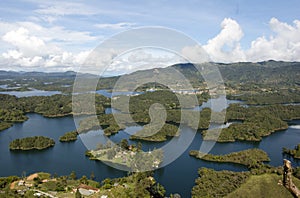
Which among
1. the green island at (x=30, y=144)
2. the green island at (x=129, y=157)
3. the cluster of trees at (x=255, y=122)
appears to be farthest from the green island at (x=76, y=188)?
the green island at (x=30, y=144)

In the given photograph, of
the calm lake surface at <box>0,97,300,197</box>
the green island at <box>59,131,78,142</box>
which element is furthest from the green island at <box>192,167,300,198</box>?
the green island at <box>59,131,78,142</box>

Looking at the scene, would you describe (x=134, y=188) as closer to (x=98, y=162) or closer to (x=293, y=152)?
(x=98, y=162)

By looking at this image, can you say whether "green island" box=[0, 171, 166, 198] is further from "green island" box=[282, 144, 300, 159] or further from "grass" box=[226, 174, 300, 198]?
"green island" box=[282, 144, 300, 159]

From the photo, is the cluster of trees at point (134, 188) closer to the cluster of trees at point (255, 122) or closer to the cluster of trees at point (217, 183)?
the cluster of trees at point (217, 183)

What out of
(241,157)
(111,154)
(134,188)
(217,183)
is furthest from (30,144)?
(241,157)

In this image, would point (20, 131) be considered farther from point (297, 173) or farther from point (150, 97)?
point (297, 173)

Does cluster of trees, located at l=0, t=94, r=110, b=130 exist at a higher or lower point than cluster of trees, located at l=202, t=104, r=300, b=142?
higher
